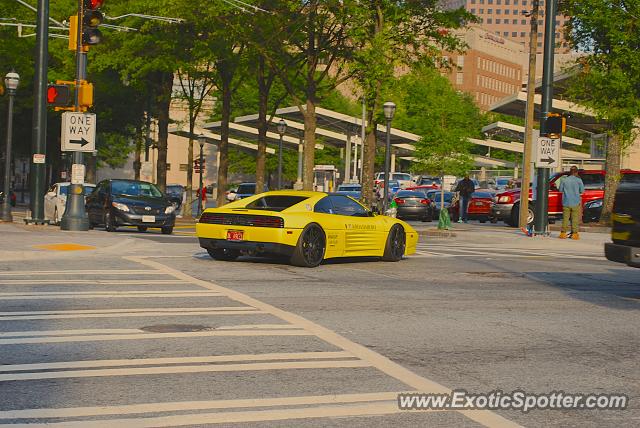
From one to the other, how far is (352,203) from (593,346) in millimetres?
9874

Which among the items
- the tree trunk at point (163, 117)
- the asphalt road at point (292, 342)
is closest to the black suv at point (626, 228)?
the asphalt road at point (292, 342)

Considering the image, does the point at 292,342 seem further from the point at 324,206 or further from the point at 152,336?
the point at 324,206

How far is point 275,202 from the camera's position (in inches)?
749

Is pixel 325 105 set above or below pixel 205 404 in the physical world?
above

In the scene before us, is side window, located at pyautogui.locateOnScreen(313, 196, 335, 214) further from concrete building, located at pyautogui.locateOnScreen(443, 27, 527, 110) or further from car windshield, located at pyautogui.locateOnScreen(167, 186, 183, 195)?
concrete building, located at pyautogui.locateOnScreen(443, 27, 527, 110)

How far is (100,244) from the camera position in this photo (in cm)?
2080

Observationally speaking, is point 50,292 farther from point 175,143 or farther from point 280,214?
point 175,143

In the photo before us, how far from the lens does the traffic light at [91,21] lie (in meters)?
23.4

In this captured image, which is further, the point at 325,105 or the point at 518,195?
the point at 325,105

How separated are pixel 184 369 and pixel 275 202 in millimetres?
11084

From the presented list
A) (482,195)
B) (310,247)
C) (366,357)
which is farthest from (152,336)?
(482,195)

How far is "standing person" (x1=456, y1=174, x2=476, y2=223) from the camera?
4216cm

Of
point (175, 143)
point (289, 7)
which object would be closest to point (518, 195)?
point (289, 7)

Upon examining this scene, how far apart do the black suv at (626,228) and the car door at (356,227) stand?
6098 mm
